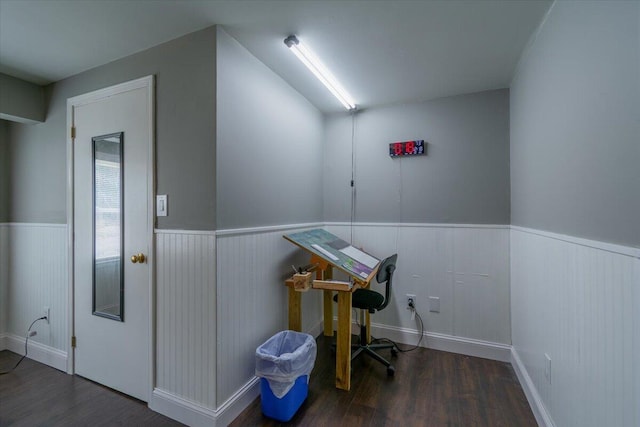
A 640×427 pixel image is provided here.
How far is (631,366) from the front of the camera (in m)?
0.92

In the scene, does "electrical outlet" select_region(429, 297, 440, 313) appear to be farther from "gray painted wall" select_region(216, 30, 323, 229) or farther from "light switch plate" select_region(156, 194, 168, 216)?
"light switch plate" select_region(156, 194, 168, 216)

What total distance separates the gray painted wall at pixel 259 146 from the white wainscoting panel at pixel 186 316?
30cm

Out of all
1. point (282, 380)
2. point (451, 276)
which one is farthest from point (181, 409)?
point (451, 276)

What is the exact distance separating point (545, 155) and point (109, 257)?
3266 mm

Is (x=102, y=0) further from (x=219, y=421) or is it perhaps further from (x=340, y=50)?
(x=219, y=421)

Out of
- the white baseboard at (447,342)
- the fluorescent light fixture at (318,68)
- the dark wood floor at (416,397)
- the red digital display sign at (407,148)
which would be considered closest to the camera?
the dark wood floor at (416,397)

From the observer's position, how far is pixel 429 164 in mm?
2926

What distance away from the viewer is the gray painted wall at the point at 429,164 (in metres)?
2.69

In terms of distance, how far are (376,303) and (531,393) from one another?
4.03 ft

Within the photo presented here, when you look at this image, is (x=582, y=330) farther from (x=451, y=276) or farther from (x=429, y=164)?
(x=429, y=164)

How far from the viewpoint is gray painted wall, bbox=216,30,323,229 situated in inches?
72.3

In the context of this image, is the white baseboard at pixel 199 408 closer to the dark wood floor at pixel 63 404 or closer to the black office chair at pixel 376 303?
the dark wood floor at pixel 63 404

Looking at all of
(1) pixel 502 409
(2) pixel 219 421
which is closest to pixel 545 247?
(1) pixel 502 409

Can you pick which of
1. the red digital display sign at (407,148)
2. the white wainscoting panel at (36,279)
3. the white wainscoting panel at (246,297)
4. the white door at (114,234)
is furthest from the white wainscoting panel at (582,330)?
the white wainscoting panel at (36,279)
